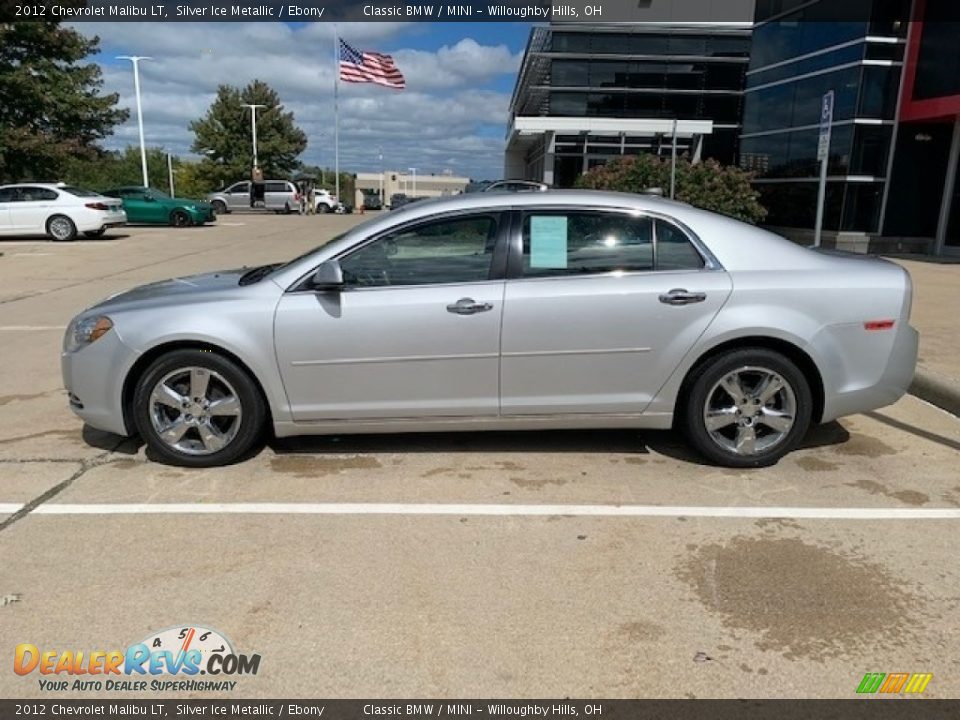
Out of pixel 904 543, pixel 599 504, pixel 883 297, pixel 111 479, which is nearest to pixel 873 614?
pixel 904 543

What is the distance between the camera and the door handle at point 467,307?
4.17m

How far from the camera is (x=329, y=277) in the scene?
410cm

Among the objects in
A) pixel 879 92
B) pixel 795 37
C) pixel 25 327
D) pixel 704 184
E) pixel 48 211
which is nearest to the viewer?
pixel 25 327

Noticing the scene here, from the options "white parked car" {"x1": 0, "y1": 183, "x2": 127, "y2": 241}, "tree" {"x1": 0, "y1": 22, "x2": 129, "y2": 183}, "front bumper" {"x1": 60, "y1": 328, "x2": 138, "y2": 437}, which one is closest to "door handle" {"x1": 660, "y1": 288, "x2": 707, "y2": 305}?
"front bumper" {"x1": 60, "y1": 328, "x2": 138, "y2": 437}

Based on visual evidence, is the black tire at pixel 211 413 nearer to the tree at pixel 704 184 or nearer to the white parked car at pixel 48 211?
the tree at pixel 704 184

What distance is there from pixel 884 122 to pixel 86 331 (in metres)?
16.8

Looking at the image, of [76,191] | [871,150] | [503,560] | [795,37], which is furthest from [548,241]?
[76,191]

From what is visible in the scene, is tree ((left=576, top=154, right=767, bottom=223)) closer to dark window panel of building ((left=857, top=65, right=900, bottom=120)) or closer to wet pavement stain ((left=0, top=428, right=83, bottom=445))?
dark window panel of building ((left=857, top=65, right=900, bottom=120))

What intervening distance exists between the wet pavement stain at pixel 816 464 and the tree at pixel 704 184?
13.8m

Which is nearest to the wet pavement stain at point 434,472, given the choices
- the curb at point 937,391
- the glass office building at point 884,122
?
the curb at point 937,391

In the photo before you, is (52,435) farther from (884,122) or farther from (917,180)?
(917,180)

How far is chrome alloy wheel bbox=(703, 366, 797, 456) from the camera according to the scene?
4348 mm

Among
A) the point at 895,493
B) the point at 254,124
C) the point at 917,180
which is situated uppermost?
the point at 254,124
